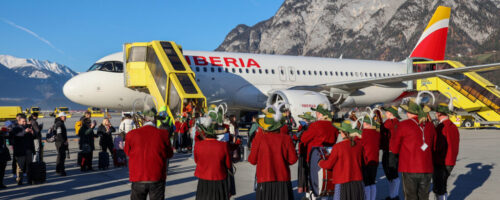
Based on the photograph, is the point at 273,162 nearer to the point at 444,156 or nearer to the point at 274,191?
the point at 274,191

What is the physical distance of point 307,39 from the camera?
175 m

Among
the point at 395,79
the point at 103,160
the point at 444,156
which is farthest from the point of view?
the point at 395,79

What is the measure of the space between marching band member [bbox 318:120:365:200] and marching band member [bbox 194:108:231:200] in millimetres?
1289

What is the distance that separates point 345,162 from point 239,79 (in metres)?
14.5

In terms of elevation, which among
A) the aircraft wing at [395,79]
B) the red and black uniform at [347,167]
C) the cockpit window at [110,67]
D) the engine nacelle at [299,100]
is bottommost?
the red and black uniform at [347,167]

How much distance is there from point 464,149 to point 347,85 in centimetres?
630

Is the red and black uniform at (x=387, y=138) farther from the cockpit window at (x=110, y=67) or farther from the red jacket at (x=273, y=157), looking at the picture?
the cockpit window at (x=110, y=67)

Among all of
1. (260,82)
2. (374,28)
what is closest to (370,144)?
(260,82)

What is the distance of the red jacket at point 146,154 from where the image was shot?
18.6 feet

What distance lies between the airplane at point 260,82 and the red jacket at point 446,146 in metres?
10.1

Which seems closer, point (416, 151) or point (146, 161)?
point (146, 161)

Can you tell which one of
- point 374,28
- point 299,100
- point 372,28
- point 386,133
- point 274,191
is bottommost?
point 274,191

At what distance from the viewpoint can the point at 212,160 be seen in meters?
5.58

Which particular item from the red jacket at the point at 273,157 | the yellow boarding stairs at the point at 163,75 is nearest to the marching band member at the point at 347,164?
the red jacket at the point at 273,157
